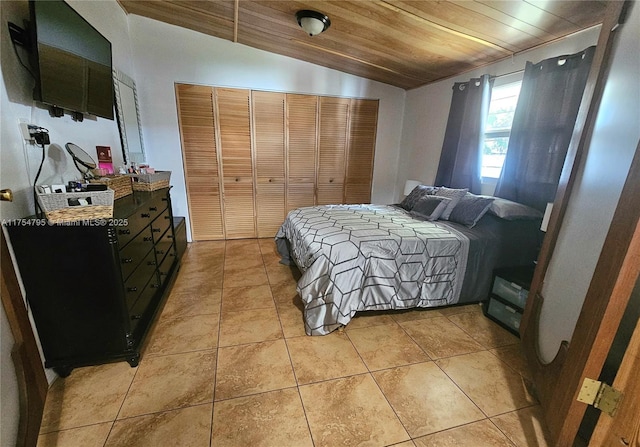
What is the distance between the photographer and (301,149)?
3.87 metres

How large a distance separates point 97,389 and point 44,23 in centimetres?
194

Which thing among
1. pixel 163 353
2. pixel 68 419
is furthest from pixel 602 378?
pixel 68 419

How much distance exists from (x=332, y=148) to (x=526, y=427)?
3533 millimetres

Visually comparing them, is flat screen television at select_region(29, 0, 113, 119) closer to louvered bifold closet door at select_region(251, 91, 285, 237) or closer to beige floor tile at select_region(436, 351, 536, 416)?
louvered bifold closet door at select_region(251, 91, 285, 237)

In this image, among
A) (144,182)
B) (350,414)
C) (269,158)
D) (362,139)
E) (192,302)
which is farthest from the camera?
(362,139)

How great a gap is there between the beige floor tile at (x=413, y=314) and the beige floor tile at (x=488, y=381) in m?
0.45

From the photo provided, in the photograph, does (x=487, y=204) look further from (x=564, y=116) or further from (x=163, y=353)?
(x=163, y=353)

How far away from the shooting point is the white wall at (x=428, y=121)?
2699mm

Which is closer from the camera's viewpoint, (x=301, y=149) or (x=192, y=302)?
(x=192, y=302)

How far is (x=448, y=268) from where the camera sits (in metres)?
2.15

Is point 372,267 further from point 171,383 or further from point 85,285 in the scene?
point 85,285

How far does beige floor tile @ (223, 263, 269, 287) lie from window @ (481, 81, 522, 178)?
269 cm

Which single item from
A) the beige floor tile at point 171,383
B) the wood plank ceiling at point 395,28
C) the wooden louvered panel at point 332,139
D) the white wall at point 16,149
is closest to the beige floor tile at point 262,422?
the beige floor tile at point 171,383

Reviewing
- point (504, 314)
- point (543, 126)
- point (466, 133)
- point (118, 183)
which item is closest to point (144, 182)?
point (118, 183)
